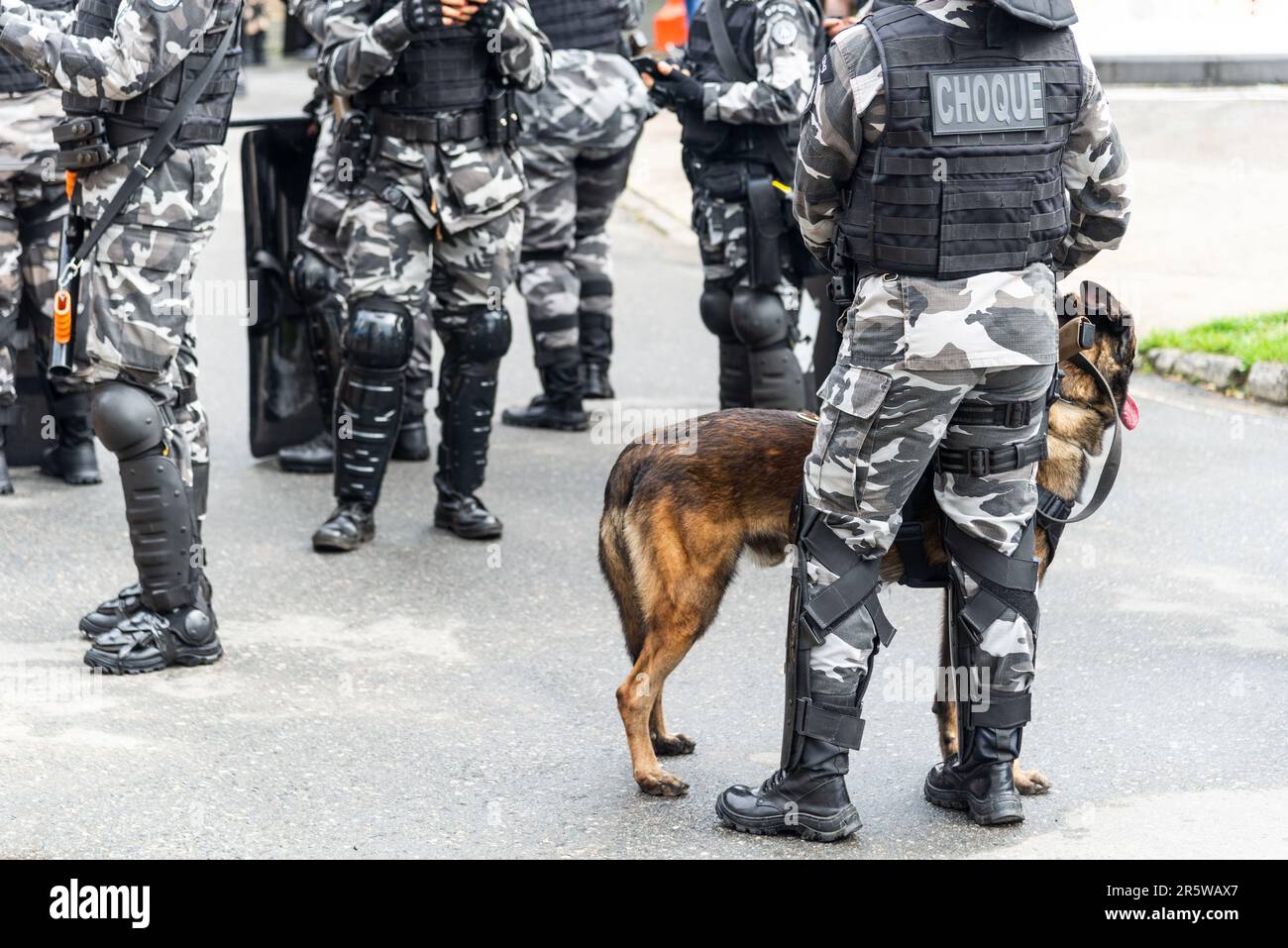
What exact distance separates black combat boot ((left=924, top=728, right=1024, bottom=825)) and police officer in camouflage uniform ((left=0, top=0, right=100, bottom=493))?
11.9 ft

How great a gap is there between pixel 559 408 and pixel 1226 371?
334cm

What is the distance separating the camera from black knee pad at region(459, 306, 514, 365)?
596 centimetres

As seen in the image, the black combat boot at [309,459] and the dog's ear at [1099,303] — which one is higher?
the dog's ear at [1099,303]

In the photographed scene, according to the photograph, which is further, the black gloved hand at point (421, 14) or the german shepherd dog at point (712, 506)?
the black gloved hand at point (421, 14)

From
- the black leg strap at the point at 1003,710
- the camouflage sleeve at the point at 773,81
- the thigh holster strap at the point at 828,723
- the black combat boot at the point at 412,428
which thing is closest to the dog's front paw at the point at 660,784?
the thigh holster strap at the point at 828,723

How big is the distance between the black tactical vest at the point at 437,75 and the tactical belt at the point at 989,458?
2.62 metres

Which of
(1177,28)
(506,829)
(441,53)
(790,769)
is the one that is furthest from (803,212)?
(1177,28)

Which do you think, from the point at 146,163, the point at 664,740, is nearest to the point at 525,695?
the point at 664,740

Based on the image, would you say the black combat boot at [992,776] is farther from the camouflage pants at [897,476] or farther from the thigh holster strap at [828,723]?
the thigh holster strap at [828,723]

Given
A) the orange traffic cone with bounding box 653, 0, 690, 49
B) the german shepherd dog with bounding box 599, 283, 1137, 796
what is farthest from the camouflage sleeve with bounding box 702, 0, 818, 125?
the orange traffic cone with bounding box 653, 0, 690, 49

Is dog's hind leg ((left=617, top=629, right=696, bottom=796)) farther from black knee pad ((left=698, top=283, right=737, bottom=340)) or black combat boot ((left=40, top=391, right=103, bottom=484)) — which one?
black combat boot ((left=40, top=391, right=103, bottom=484))

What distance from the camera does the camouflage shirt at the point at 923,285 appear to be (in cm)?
343

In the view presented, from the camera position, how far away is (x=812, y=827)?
12.3ft

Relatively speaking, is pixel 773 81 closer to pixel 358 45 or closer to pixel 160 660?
pixel 358 45
